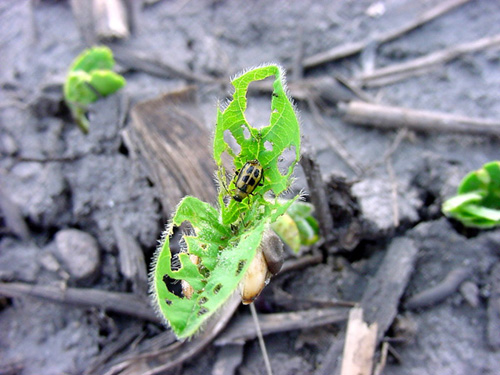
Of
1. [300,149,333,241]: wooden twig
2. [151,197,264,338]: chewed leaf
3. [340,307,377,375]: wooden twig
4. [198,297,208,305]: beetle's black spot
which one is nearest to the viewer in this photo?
[151,197,264,338]: chewed leaf

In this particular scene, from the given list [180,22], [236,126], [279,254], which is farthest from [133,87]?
[279,254]

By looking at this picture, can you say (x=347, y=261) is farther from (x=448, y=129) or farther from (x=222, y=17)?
(x=222, y=17)

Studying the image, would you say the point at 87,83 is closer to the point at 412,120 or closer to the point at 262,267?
the point at 262,267

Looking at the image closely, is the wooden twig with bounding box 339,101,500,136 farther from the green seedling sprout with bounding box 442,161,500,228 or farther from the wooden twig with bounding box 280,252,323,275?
the wooden twig with bounding box 280,252,323,275

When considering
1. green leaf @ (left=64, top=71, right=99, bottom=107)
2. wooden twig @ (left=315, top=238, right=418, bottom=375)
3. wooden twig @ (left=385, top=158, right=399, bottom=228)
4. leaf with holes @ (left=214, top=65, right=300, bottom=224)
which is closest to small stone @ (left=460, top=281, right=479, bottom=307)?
wooden twig @ (left=315, top=238, right=418, bottom=375)

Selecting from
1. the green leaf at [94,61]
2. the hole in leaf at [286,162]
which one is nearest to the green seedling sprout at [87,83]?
the green leaf at [94,61]

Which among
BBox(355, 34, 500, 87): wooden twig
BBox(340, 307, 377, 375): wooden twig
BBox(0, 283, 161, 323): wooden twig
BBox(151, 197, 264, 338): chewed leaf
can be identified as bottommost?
BBox(340, 307, 377, 375): wooden twig

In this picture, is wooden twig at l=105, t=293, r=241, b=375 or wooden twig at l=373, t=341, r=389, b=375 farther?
wooden twig at l=105, t=293, r=241, b=375
